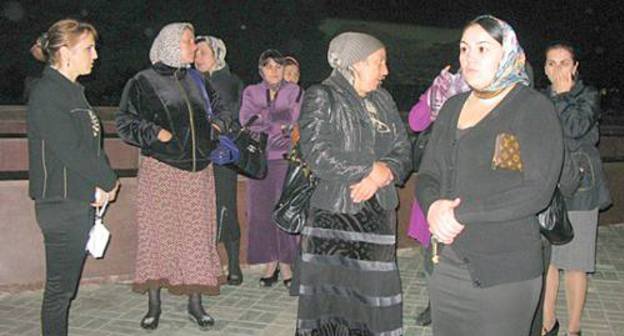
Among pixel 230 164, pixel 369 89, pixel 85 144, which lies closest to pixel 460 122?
pixel 369 89

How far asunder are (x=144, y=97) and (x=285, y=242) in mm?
2092

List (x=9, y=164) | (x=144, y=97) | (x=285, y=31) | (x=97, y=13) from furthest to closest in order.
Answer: (x=285, y=31) → (x=97, y=13) → (x=9, y=164) → (x=144, y=97)

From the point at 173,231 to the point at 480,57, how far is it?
9.60ft

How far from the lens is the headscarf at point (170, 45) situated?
4.51 meters

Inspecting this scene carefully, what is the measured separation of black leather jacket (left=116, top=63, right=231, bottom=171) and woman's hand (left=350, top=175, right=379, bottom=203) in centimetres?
147

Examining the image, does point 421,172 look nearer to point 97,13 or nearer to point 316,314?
point 316,314

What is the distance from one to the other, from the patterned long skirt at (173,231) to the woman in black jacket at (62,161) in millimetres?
861

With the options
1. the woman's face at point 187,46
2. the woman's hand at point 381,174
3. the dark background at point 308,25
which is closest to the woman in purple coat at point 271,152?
the woman's face at point 187,46

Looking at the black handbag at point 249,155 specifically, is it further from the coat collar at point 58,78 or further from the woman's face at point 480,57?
the woman's face at point 480,57

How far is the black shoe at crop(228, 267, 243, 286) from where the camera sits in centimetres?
608

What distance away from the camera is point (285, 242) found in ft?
19.6

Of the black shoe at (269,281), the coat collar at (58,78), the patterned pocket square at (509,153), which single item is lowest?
the black shoe at (269,281)

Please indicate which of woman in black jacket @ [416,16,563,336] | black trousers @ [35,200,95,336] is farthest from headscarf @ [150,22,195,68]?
woman in black jacket @ [416,16,563,336]

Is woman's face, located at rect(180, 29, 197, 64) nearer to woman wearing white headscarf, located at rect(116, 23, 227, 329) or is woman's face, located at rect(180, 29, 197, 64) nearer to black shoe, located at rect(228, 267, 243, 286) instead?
woman wearing white headscarf, located at rect(116, 23, 227, 329)
